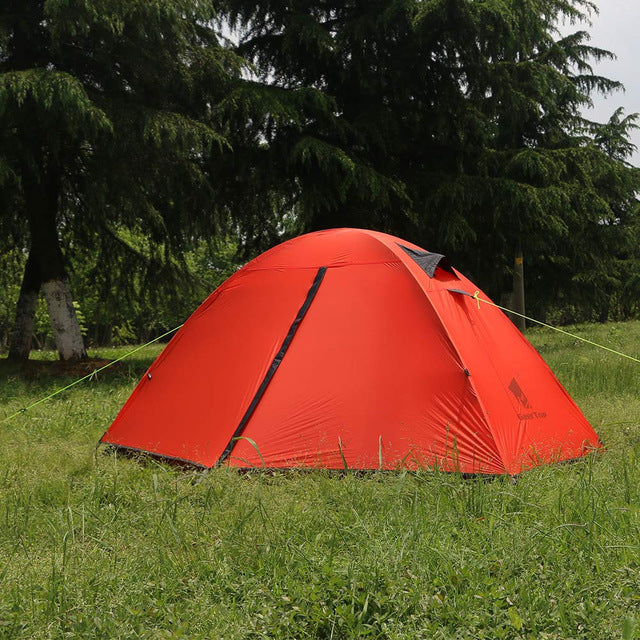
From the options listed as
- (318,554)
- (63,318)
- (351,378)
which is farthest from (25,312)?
(318,554)

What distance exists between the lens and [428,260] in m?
4.90

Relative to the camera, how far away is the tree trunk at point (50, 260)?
9.74 meters

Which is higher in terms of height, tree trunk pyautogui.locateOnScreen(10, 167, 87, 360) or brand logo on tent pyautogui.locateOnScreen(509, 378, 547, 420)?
tree trunk pyautogui.locateOnScreen(10, 167, 87, 360)

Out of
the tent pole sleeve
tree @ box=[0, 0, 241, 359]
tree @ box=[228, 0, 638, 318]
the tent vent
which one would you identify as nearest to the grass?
the tent pole sleeve

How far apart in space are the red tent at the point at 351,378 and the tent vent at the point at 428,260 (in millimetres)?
11

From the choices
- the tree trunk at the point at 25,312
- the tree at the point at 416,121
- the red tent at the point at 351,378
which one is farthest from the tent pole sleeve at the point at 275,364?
the tree trunk at the point at 25,312

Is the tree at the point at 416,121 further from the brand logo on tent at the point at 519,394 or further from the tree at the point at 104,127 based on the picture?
the brand logo on tent at the point at 519,394

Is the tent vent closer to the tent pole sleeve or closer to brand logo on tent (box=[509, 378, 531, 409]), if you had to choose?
the tent pole sleeve

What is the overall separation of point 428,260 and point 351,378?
1.18 m

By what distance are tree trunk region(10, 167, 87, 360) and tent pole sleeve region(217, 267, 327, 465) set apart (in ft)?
20.9

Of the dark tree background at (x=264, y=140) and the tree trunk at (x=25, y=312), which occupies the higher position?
Result: the dark tree background at (x=264, y=140)

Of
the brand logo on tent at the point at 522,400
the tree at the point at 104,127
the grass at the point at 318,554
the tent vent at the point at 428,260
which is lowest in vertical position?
the grass at the point at 318,554

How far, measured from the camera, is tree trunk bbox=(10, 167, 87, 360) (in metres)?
9.74

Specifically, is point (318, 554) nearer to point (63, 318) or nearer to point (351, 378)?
point (351, 378)
